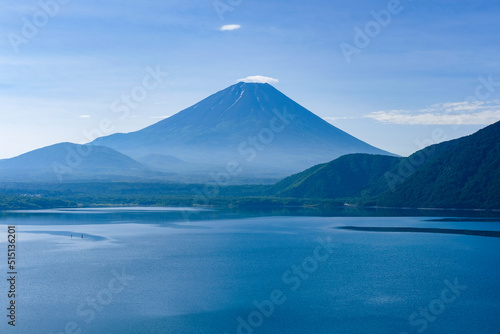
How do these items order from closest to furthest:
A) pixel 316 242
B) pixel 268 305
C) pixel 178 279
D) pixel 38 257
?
pixel 268 305
pixel 178 279
pixel 38 257
pixel 316 242

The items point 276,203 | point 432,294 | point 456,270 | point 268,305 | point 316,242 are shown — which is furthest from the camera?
point 276,203

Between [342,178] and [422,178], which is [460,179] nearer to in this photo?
[422,178]

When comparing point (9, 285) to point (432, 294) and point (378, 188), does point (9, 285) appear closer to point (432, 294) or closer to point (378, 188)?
point (432, 294)

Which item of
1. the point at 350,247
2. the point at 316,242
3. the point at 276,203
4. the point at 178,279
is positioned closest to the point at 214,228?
the point at 316,242

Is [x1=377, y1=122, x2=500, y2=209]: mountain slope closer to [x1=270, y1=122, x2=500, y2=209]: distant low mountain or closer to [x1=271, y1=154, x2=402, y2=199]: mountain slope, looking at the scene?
[x1=270, y1=122, x2=500, y2=209]: distant low mountain

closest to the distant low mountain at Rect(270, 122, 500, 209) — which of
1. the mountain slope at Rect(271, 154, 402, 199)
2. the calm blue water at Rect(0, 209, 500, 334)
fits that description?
the mountain slope at Rect(271, 154, 402, 199)

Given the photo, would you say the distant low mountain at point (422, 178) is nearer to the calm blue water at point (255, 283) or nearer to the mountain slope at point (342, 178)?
the mountain slope at point (342, 178)

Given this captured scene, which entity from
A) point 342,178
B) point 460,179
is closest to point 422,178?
point 460,179
